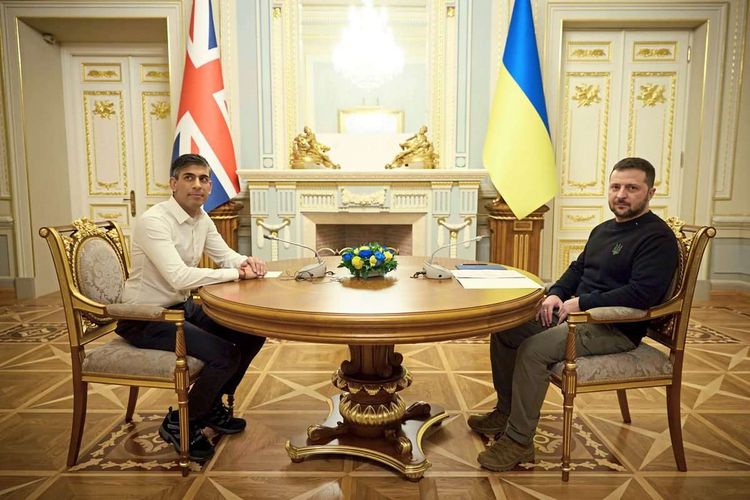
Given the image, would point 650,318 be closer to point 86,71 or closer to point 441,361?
point 441,361

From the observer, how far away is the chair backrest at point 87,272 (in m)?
1.72

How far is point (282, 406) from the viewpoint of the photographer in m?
2.32

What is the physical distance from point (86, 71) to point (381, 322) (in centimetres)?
485

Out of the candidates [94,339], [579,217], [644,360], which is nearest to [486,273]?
[644,360]

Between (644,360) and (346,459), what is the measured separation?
3.59 ft

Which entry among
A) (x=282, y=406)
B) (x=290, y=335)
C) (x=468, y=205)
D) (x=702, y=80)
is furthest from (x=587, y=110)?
(x=290, y=335)

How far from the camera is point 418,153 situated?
4.19m

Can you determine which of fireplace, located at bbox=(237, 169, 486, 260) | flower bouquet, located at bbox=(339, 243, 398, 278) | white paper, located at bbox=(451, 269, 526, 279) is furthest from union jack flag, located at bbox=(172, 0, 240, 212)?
white paper, located at bbox=(451, 269, 526, 279)

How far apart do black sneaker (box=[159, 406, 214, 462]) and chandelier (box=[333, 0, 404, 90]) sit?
10.6 ft

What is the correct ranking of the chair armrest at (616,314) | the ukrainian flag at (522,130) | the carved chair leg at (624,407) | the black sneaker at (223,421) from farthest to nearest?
1. the ukrainian flag at (522,130)
2. the carved chair leg at (624,407)
3. the black sneaker at (223,421)
4. the chair armrest at (616,314)

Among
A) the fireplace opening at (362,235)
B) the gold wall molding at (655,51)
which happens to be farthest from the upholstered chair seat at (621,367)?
the gold wall molding at (655,51)

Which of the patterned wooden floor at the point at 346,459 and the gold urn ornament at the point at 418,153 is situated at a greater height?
the gold urn ornament at the point at 418,153

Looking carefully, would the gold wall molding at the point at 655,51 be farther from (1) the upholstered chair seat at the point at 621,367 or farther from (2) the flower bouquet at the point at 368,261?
(2) the flower bouquet at the point at 368,261

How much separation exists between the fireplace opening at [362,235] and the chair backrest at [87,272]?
94.9 inches
